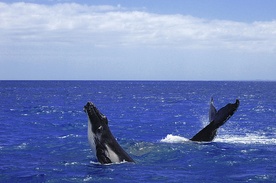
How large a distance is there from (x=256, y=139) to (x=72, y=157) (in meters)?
14.6

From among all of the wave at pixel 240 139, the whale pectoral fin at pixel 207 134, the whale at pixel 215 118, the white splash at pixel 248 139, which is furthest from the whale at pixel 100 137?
the white splash at pixel 248 139

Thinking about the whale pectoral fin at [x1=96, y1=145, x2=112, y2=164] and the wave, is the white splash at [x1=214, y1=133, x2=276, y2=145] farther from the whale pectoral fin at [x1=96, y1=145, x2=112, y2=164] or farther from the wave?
the whale pectoral fin at [x1=96, y1=145, x2=112, y2=164]

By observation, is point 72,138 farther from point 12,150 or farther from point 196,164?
point 196,164

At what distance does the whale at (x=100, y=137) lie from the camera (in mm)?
20312

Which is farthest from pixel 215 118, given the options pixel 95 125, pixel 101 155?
pixel 95 125

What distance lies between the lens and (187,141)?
28.7 metres

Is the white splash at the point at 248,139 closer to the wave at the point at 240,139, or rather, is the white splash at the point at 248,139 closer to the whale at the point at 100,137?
the wave at the point at 240,139

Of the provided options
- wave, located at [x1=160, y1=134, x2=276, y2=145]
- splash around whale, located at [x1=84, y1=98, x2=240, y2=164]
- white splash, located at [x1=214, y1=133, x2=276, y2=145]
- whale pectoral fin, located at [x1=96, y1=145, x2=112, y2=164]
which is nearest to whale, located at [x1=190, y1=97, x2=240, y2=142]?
wave, located at [x1=160, y1=134, x2=276, y2=145]

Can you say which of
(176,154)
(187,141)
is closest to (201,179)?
(176,154)

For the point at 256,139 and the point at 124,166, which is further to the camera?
the point at 256,139

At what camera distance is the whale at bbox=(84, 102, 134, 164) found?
20.3m

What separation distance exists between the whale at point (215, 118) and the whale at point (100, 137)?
6.79m

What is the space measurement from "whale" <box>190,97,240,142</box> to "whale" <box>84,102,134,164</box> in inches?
267

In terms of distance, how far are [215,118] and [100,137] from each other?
762 cm
